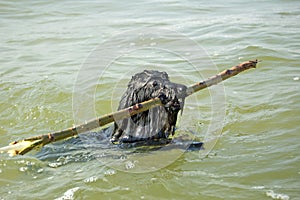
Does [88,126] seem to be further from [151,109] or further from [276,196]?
[276,196]

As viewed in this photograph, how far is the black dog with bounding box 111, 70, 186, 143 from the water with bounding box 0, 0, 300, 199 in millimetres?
253

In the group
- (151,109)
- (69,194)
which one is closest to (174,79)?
(151,109)

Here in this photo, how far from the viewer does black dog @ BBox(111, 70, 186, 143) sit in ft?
14.6

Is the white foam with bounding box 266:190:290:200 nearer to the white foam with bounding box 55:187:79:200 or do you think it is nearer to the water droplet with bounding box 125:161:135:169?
the water droplet with bounding box 125:161:135:169

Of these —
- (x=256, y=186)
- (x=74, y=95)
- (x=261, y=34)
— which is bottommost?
(x=256, y=186)

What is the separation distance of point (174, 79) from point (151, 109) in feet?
10.4

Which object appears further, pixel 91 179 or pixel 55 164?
pixel 55 164

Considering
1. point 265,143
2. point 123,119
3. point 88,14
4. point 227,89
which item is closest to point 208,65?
point 227,89

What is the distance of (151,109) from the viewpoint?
4629mm

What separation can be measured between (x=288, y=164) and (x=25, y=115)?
407 centimetres

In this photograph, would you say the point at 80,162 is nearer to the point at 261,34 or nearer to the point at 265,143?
the point at 265,143

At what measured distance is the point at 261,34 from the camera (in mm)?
9984

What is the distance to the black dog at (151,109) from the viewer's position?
4.46 metres

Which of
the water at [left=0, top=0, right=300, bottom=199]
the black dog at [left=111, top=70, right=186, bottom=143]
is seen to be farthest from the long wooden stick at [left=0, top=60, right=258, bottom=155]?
the water at [left=0, top=0, right=300, bottom=199]
